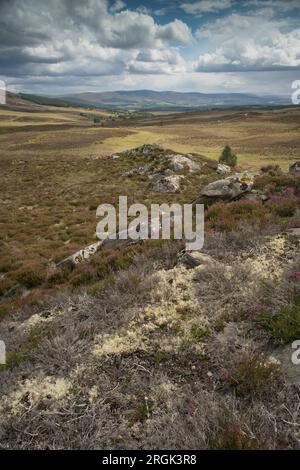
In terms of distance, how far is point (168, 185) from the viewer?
32.5 meters

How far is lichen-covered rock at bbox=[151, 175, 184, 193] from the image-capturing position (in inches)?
1259

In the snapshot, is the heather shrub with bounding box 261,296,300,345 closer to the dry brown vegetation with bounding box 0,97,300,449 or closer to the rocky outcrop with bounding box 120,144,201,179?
the dry brown vegetation with bounding box 0,97,300,449

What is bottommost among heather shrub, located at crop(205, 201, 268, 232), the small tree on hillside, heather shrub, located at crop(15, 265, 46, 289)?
heather shrub, located at crop(15, 265, 46, 289)

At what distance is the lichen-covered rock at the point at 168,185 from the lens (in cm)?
3198

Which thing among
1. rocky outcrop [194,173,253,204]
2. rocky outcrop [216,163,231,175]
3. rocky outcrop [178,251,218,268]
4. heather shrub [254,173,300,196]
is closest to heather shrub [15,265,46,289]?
rocky outcrop [178,251,218,268]

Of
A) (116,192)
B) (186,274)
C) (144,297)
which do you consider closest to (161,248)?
(186,274)

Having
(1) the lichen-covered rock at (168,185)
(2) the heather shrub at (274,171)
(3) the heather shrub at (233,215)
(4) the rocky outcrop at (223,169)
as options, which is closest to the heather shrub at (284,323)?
(3) the heather shrub at (233,215)

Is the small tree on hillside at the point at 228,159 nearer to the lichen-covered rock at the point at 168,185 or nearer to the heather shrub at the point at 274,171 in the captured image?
the lichen-covered rock at the point at 168,185

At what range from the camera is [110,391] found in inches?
178

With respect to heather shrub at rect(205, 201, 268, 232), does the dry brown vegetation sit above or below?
below

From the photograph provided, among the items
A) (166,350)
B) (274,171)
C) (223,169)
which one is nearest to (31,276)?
(166,350)

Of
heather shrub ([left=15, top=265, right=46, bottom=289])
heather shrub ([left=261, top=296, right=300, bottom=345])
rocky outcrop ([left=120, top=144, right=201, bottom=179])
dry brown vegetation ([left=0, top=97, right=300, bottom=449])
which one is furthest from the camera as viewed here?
rocky outcrop ([left=120, top=144, right=201, bottom=179])

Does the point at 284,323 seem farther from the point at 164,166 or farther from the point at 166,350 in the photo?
the point at 164,166
